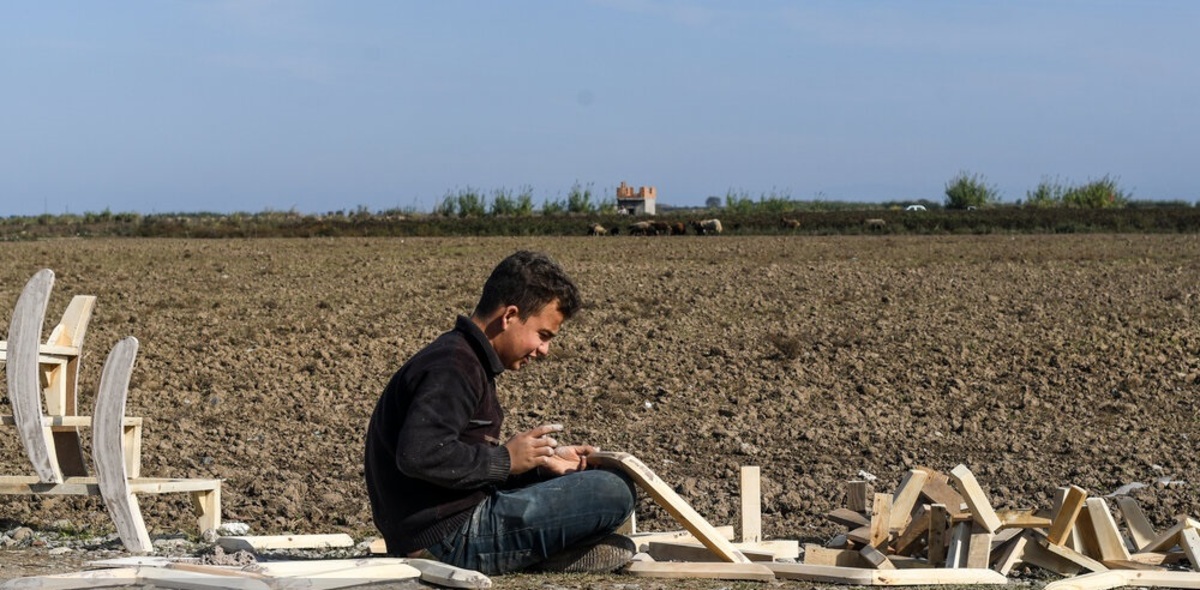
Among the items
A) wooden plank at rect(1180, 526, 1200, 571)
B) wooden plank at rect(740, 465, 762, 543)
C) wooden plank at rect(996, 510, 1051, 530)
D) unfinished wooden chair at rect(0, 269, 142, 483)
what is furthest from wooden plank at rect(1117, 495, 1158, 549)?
unfinished wooden chair at rect(0, 269, 142, 483)

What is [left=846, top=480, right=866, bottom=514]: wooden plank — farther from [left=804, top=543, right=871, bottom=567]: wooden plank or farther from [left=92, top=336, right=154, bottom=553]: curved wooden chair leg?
[left=92, top=336, right=154, bottom=553]: curved wooden chair leg

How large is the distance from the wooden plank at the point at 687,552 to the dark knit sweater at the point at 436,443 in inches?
39.9

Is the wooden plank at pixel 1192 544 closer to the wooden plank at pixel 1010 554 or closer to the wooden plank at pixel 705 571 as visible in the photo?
the wooden plank at pixel 1010 554

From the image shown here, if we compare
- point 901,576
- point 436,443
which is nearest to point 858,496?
point 901,576

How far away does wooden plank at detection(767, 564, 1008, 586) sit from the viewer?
5.73 m

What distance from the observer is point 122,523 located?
22.8ft

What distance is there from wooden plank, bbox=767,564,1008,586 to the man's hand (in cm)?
106

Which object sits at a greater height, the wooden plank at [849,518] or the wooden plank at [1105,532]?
the wooden plank at [1105,532]

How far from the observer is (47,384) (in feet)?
27.2

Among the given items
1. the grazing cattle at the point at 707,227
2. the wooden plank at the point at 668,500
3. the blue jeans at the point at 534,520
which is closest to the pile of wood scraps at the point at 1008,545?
the wooden plank at the point at 668,500

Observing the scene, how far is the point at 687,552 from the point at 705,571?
0.34m

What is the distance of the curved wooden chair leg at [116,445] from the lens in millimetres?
6954

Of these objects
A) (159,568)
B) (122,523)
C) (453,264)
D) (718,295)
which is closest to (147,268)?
(453,264)

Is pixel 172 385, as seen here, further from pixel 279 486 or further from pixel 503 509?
pixel 503 509
